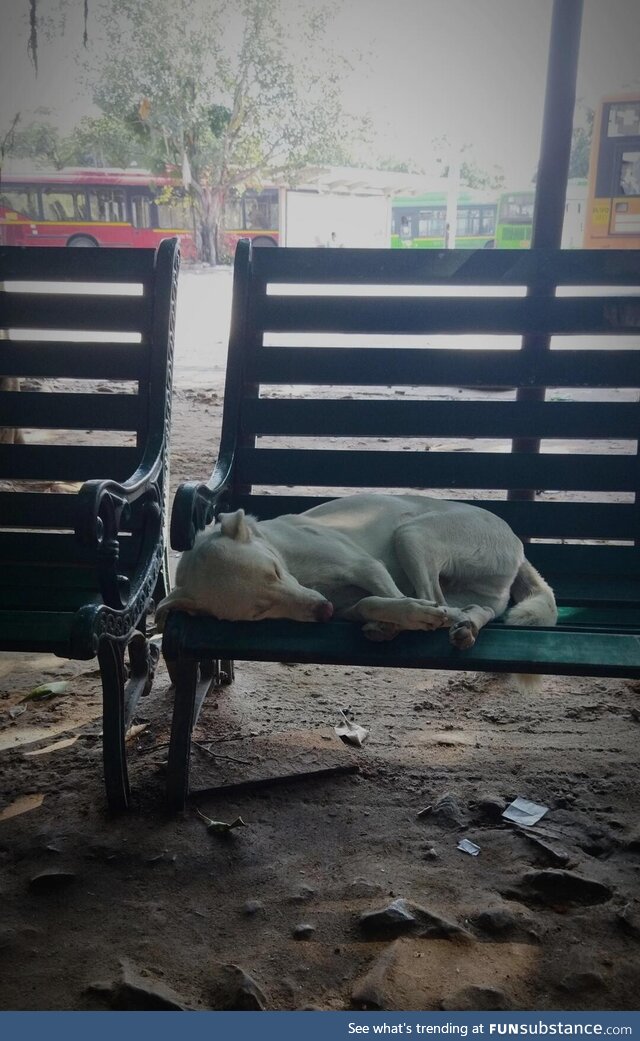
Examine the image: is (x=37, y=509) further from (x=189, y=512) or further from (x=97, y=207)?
(x=97, y=207)

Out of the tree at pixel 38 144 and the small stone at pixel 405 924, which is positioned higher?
the tree at pixel 38 144

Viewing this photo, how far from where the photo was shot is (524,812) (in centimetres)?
288

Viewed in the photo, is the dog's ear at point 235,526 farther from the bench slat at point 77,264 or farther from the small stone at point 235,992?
the bench slat at point 77,264

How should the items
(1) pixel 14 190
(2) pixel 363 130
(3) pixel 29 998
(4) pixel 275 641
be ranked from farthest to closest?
1. (1) pixel 14 190
2. (2) pixel 363 130
3. (4) pixel 275 641
4. (3) pixel 29 998

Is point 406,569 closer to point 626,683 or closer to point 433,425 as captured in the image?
point 433,425

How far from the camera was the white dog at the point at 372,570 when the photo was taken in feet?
8.49

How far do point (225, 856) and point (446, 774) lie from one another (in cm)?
91

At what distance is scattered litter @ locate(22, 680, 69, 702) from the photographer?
3777mm

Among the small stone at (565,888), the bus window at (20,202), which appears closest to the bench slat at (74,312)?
the small stone at (565,888)

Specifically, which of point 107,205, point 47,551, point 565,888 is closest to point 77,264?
point 47,551

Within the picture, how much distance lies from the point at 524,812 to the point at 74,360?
259 cm

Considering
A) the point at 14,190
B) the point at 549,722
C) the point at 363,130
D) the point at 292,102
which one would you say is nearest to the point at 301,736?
the point at 549,722

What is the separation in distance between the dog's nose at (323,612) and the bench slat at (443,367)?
146 centimetres

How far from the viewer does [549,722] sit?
3.55m
